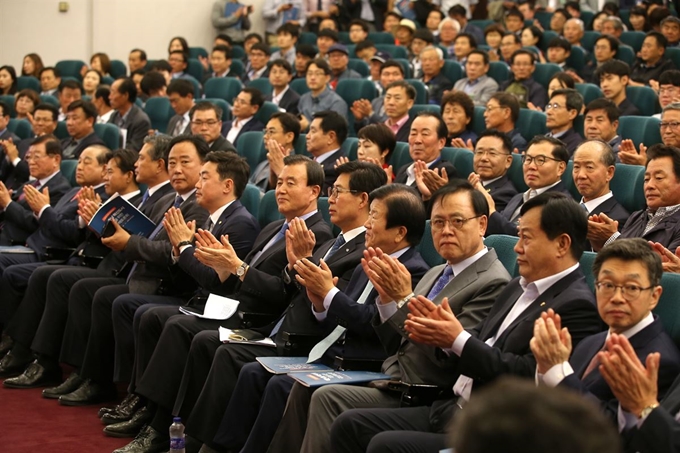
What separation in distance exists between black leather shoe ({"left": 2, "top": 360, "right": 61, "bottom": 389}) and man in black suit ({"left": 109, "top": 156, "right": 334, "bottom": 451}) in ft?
2.57

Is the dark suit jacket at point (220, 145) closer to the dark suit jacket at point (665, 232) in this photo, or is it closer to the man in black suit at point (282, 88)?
the man in black suit at point (282, 88)

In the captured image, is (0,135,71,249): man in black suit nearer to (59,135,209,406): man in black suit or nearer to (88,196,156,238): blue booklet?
(59,135,209,406): man in black suit

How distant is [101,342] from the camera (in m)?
4.33

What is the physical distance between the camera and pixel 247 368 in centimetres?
334

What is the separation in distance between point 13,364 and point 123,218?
1057mm

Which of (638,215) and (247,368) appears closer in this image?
(247,368)

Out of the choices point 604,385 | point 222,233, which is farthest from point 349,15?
point 604,385

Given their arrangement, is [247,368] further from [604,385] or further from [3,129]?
[3,129]

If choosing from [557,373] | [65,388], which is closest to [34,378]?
[65,388]

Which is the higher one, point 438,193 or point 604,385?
point 438,193

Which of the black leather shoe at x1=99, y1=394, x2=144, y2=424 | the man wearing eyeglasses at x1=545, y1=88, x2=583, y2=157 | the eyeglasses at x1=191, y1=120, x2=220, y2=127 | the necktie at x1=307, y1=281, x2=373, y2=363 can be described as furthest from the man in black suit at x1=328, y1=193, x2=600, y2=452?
the eyeglasses at x1=191, y1=120, x2=220, y2=127

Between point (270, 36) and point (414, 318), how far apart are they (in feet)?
29.9

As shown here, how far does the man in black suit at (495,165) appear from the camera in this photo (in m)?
4.68

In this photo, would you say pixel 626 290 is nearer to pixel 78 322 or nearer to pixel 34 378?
pixel 78 322
